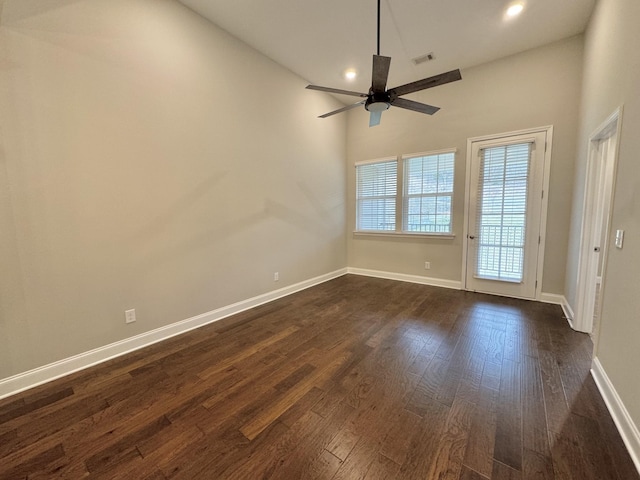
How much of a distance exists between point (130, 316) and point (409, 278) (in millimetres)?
4115

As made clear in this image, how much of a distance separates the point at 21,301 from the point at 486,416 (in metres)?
3.35

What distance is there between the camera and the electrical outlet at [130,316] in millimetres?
2438

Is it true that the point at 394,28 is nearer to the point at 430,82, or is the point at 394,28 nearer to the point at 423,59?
the point at 423,59

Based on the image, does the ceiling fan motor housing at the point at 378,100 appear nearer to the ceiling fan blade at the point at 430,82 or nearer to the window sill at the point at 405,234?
the ceiling fan blade at the point at 430,82

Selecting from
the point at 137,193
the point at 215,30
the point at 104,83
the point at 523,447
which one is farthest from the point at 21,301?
the point at 523,447

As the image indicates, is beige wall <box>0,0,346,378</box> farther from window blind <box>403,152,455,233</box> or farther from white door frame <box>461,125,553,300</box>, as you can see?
white door frame <box>461,125,553,300</box>

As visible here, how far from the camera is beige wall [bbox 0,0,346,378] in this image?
74.7 inches

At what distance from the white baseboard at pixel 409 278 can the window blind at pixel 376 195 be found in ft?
2.84

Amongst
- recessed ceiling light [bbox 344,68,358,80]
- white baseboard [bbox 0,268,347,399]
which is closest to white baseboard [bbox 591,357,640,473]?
white baseboard [bbox 0,268,347,399]

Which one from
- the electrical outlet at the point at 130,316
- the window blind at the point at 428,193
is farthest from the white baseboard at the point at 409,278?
the electrical outlet at the point at 130,316

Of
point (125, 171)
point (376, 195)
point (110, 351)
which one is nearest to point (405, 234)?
point (376, 195)

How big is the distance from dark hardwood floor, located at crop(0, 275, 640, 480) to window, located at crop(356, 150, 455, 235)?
2096 millimetres

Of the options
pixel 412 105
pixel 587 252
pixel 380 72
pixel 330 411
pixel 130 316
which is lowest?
pixel 330 411

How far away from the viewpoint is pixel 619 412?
1.55 m
